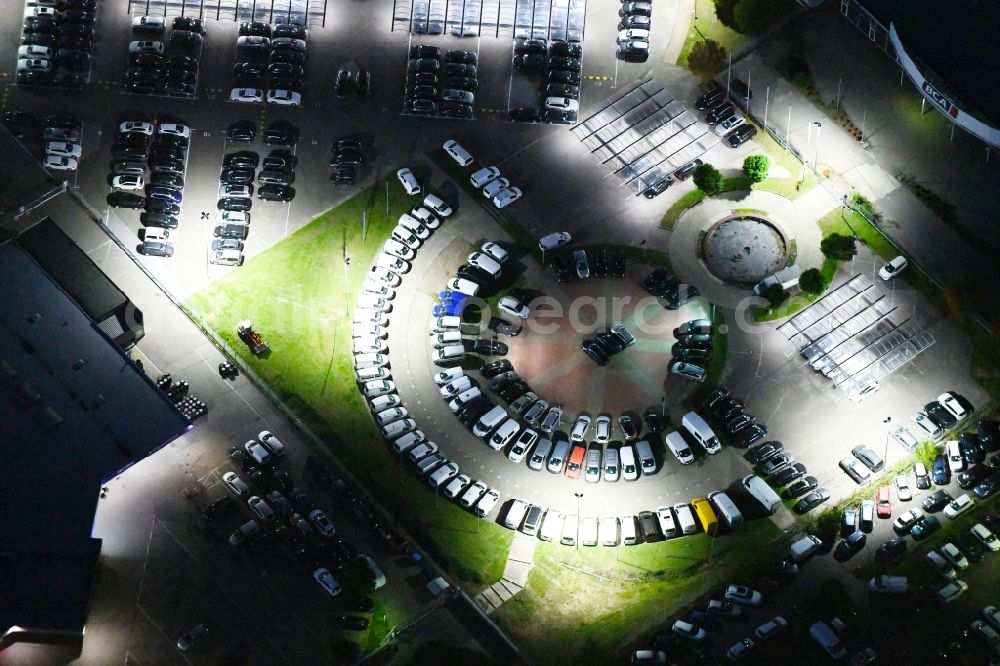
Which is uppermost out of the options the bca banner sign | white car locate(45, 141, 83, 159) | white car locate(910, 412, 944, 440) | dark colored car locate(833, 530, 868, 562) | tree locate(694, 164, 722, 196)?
the bca banner sign

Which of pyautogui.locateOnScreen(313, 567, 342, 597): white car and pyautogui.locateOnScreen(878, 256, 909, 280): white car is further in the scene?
pyautogui.locateOnScreen(878, 256, 909, 280): white car

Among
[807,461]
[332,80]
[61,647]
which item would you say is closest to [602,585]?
[807,461]

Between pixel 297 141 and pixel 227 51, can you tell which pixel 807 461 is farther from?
pixel 227 51

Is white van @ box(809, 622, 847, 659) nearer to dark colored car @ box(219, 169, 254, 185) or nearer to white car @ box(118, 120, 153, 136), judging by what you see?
dark colored car @ box(219, 169, 254, 185)

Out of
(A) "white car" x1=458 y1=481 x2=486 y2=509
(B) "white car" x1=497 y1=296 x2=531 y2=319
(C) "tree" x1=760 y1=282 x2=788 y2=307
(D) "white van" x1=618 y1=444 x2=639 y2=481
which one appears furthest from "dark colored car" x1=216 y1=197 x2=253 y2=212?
(C) "tree" x1=760 y1=282 x2=788 y2=307

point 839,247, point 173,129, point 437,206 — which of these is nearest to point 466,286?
point 437,206

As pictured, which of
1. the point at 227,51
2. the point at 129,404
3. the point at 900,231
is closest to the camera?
the point at 129,404
